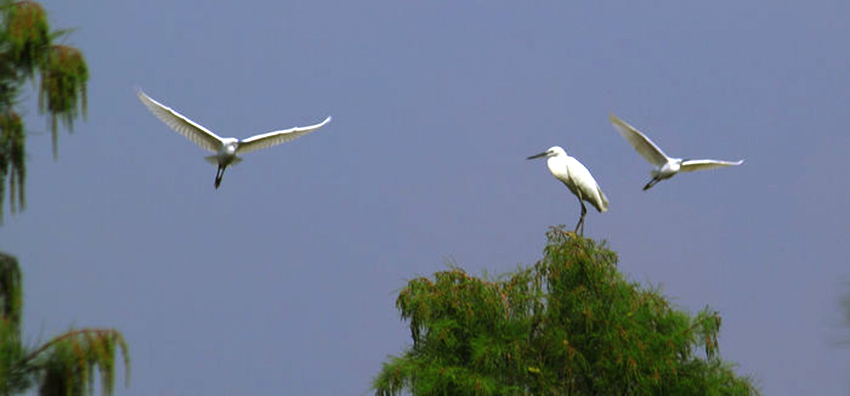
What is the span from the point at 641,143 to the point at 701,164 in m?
0.91

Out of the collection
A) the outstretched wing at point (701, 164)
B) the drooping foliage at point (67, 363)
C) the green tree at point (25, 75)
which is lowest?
the drooping foliage at point (67, 363)

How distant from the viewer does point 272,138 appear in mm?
9727

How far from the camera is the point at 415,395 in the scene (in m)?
7.42

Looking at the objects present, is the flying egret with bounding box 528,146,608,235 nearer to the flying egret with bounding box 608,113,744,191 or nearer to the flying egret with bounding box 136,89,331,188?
the flying egret with bounding box 608,113,744,191

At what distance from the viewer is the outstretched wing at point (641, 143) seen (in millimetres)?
9938

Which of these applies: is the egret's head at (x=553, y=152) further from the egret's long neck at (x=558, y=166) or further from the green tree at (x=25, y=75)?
the green tree at (x=25, y=75)

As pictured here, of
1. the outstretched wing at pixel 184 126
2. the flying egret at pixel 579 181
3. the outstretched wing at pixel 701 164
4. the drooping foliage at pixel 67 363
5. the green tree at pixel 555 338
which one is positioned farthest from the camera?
the outstretched wing at pixel 701 164

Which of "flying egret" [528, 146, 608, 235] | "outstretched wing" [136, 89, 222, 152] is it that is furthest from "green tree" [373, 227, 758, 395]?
"outstretched wing" [136, 89, 222, 152]

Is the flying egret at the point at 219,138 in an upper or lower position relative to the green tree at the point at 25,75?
upper

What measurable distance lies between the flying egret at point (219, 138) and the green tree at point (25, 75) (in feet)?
9.66

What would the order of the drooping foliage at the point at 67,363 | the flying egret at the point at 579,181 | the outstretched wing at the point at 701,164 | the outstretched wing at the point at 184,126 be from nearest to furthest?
the drooping foliage at the point at 67,363, the outstretched wing at the point at 184,126, the flying egret at the point at 579,181, the outstretched wing at the point at 701,164

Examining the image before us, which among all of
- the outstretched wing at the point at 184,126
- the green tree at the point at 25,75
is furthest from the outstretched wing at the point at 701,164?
the green tree at the point at 25,75

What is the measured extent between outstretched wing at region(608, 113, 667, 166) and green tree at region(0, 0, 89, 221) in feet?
17.0

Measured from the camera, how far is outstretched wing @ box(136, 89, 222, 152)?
901cm
